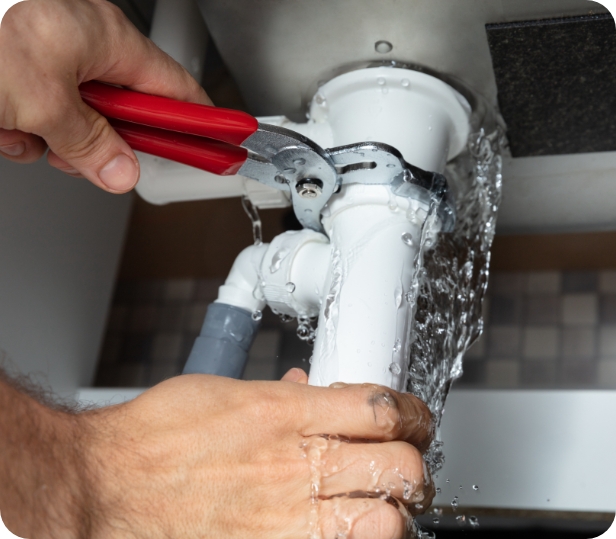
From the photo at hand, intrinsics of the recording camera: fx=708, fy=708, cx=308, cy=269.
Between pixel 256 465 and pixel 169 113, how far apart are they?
0.27 metres

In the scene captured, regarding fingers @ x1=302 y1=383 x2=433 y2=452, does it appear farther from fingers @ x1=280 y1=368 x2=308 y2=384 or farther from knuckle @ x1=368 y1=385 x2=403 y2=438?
fingers @ x1=280 y1=368 x2=308 y2=384

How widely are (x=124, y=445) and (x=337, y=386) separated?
5.6 inches

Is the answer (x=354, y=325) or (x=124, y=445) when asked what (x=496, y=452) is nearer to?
(x=354, y=325)

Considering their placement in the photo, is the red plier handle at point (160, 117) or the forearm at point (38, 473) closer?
the forearm at point (38, 473)

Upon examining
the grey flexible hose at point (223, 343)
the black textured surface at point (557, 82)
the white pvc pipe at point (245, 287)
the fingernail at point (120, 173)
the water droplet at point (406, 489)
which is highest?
the black textured surface at point (557, 82)

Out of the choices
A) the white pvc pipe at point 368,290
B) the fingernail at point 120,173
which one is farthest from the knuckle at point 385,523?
the fingernail at point 120,173

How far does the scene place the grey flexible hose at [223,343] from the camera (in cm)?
65

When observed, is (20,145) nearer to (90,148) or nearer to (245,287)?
(90,148)

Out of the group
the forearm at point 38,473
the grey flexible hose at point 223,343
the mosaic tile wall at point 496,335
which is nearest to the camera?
the forearm at point 38,473

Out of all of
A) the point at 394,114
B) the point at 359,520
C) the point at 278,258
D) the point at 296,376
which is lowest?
the point at 359,520

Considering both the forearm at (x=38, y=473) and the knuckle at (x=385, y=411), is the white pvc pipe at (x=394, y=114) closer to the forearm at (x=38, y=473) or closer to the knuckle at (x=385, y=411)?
the knuckle at (x=385, y=411)

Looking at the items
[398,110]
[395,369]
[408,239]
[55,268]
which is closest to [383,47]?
[398,110]

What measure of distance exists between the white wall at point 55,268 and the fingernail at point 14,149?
0.60 feet

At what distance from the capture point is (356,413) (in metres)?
0.45
